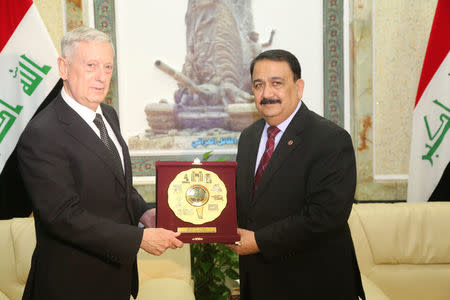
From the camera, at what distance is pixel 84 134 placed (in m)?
1.70

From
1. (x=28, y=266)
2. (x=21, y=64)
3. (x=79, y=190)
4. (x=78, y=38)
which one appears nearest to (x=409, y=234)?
(x=79, y=190)

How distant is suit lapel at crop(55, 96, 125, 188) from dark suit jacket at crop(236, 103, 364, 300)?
712mm

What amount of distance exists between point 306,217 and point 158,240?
0.69m

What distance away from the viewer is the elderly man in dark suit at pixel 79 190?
165cm

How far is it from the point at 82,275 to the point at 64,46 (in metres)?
0.98

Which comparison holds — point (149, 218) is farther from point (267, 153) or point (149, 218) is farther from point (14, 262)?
point (14, 262)

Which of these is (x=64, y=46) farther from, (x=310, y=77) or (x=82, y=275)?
(x=310, y=77)

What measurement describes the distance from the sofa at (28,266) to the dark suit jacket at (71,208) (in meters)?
0.94

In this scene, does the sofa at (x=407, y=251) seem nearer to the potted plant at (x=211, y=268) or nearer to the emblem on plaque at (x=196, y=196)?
the potted plant at (x=211, y=268)

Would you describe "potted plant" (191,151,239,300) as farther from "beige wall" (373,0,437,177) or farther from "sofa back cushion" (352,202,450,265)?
"beige wall" (373,0,437,177)

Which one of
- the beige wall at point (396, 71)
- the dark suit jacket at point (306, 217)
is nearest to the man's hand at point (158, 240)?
the dark suit jacket at point (306, 217)

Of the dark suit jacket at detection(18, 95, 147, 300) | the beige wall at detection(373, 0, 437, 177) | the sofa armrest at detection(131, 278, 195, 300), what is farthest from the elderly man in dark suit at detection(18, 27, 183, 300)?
the beige wall at detection(373, 0, 437, 177)

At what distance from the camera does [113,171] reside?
1731 mm

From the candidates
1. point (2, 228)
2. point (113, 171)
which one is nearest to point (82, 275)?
point (113, 171)
